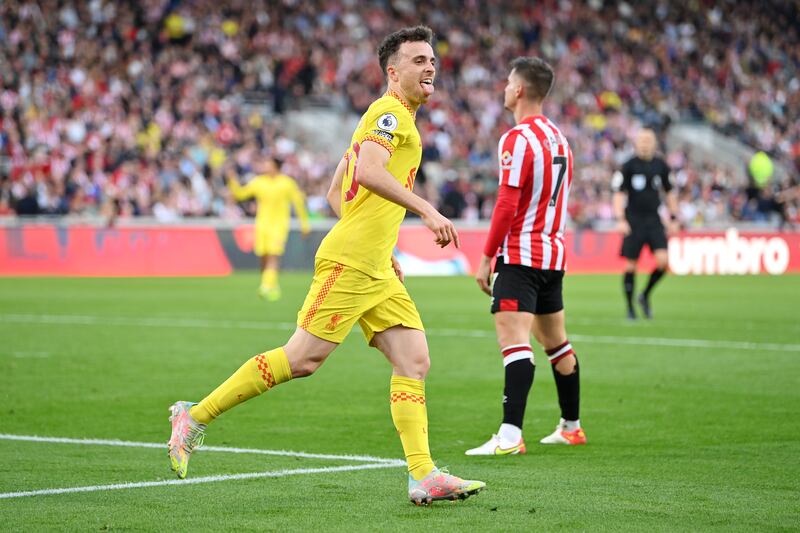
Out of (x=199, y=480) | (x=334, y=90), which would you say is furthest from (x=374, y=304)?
(x=334, y=90)

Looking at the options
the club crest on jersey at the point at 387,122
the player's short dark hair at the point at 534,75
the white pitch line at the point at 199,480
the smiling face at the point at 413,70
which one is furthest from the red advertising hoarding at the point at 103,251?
the club crest on jersey at the point at 387,122

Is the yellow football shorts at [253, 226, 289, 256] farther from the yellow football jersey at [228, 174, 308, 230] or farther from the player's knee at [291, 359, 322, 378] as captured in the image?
the player's knee at [291, 359, 322, 378]

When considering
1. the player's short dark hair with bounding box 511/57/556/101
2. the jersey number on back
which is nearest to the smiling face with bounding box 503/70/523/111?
the player's short dark hair with bounding box 511/57/556/101

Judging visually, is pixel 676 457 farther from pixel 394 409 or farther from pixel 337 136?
pixel 337 136

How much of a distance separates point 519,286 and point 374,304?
1.78 metres

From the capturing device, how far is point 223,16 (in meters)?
35.6

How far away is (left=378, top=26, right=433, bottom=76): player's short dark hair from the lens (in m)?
6.04

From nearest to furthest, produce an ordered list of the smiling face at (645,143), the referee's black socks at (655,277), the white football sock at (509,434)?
the white football sock at (509,434) < the smiling face at (645,143) < the referee's black socks at (655,277)

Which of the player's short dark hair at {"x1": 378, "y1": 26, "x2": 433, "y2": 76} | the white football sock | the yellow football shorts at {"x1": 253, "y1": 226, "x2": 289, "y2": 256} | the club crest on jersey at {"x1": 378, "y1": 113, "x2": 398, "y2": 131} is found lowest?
the yellow football shorts at {"x1": 253, "y1": 226, "x2": 289, "y2": 256}

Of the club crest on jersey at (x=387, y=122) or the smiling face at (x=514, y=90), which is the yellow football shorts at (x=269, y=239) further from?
the club crest on jersey at (x=387, y=122)

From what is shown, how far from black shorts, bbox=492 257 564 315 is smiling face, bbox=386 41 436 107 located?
1.81m

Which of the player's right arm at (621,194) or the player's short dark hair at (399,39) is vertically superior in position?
the player's short dark hair at (399,39)

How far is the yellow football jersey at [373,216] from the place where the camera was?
5.93 metres

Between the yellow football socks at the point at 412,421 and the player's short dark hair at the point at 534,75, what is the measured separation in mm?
2328
